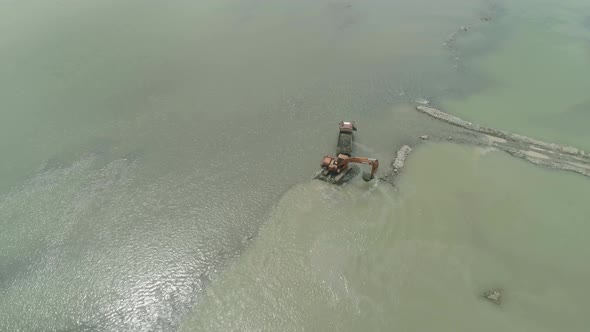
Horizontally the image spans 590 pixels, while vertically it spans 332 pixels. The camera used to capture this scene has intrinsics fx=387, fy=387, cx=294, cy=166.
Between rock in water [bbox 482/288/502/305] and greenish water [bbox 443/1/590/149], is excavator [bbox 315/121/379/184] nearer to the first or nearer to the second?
rock in water [bbox 482/288/502/305]

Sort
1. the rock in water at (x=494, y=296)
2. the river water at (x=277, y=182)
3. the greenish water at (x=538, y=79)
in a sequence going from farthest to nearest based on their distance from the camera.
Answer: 1. the greenish water at (x=538, y=79)
2. the river water at (x=277, y=182)
3. the rock in water at (x=494, y=296)

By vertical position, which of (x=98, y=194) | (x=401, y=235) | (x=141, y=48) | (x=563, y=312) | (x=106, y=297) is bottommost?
(x=563, y=312)

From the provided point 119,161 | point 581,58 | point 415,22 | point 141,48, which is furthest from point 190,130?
point 581,58

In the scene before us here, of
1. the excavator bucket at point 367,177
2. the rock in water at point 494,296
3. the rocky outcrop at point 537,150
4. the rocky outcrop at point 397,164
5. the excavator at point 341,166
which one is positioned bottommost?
the rock in water at point 494,296

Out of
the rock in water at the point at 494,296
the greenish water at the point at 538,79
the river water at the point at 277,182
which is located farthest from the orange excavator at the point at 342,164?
the greenish water at the point at 538,79

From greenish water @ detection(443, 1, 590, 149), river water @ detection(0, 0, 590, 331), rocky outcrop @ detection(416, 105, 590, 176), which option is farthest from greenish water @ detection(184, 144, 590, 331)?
greenish water @ detection(443, 1, 590, 149)

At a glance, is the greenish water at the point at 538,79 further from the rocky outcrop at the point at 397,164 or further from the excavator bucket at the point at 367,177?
the excavator bucket at the point at 367,177

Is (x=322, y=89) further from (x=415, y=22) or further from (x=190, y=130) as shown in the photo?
(x=415, y=22)
